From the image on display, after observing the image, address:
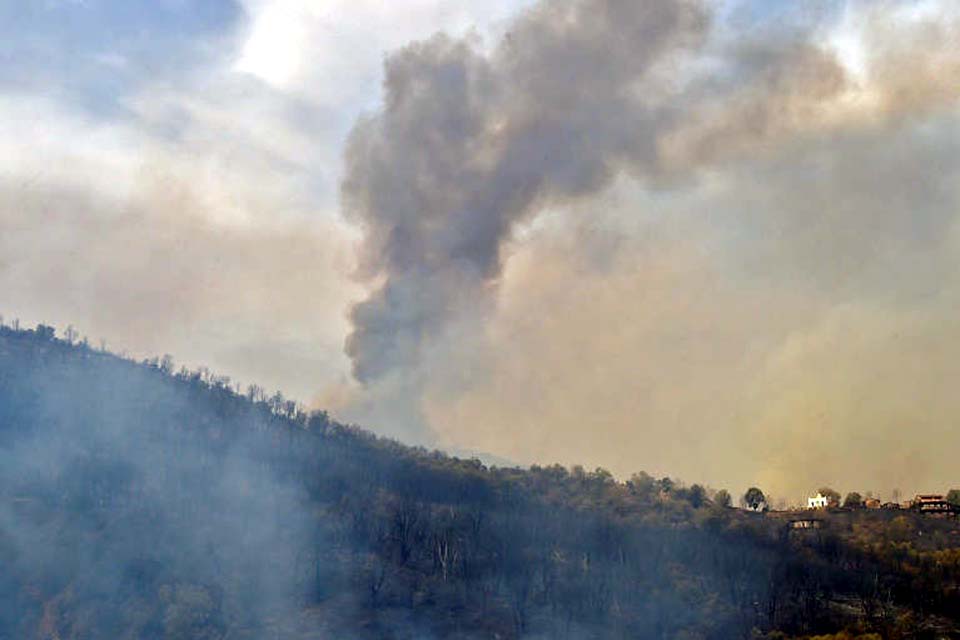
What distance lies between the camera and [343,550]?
114 m

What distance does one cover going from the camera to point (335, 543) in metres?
115

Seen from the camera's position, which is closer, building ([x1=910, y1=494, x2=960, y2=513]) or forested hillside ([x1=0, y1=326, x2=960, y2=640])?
forested hillside ([x1=0, y1=326, x2=960, y2=640])

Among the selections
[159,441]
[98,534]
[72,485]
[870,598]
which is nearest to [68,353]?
[159,441]

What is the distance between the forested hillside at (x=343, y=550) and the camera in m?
96.4

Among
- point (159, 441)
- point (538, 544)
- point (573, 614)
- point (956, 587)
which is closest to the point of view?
point (573, 614)

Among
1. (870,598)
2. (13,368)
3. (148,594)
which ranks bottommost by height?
(148,594)

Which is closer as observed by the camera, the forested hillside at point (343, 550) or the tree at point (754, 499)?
the forested hillside at point (343, 550)

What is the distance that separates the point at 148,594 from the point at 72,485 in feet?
81.0

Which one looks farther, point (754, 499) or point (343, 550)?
point (754, 499)

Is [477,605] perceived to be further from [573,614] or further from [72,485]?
[72,485]

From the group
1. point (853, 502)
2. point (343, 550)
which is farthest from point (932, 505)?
point (343, 550)

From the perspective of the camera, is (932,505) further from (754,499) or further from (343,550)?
(343,550)

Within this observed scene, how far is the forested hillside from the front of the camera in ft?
316

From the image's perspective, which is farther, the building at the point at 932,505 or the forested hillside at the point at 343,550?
the building at the point at 932,505
